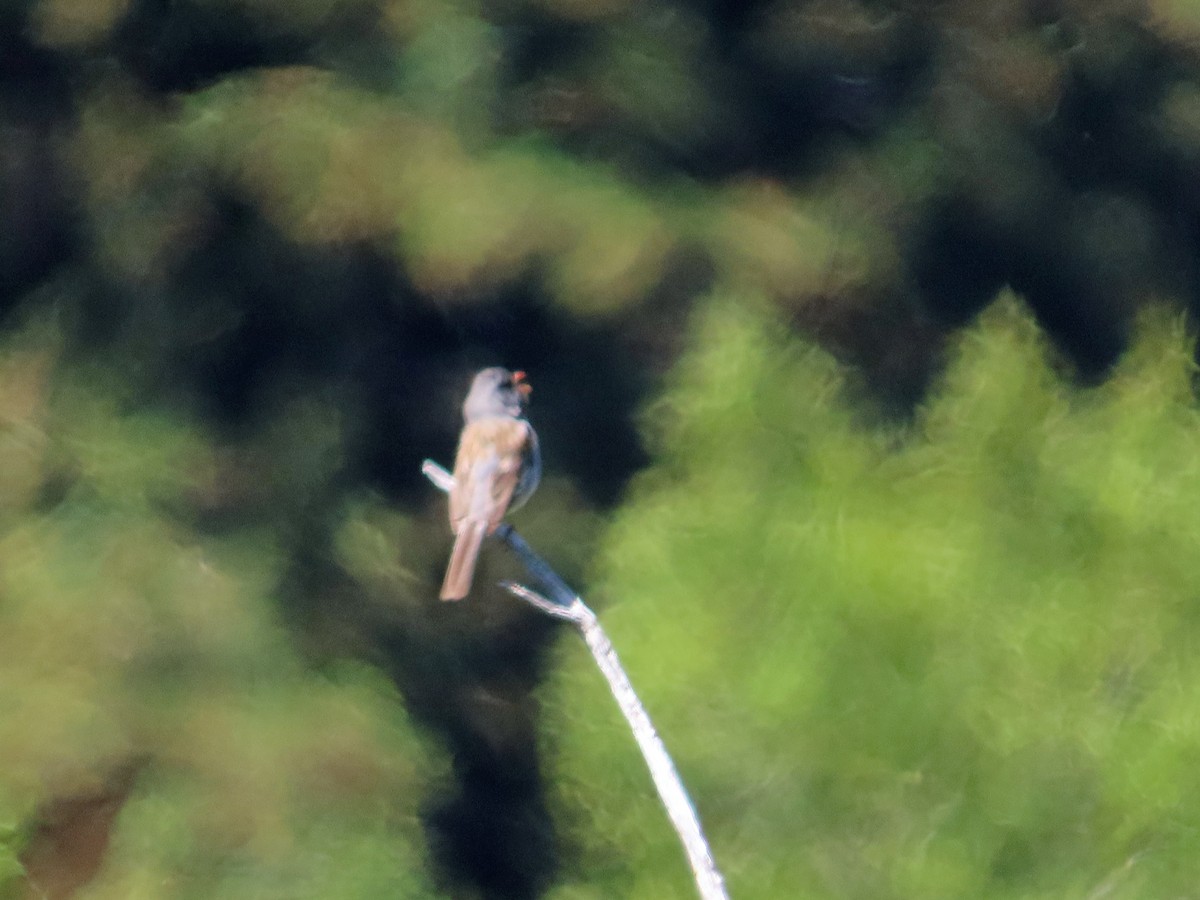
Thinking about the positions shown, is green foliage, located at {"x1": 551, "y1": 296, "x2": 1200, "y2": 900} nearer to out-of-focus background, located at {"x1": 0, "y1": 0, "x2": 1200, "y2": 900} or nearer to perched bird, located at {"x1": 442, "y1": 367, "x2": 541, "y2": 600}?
out-of-focus background, located at {"x1": 0, "y1": 0, "x2": 1200, "y2": 900}

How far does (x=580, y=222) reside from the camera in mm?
5102

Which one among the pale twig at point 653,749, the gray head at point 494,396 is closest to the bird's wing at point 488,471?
the gray head at point 494,396

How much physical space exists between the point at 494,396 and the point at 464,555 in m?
0.66

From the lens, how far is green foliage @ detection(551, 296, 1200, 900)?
2.96 m

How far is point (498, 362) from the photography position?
17.3 feet

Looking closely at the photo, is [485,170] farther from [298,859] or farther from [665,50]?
[298,859]

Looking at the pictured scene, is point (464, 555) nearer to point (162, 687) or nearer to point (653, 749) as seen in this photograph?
point (653, 749)

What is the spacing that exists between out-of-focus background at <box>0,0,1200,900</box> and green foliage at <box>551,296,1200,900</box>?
0.04ft

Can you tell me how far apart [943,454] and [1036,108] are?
3083 mm

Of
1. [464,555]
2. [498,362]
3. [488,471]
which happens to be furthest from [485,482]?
[498,362]

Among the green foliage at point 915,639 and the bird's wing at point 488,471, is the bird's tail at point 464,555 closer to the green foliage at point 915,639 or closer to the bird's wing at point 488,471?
the bird's wing at point 488,471

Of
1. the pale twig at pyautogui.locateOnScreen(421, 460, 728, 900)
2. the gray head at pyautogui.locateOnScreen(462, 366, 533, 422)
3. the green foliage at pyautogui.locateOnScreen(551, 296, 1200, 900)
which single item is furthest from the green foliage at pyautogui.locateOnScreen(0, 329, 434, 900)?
the pale twig at pyautogui.locateOnScreen(421, 460, 728, 900)

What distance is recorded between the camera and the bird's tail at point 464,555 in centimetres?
→ 315

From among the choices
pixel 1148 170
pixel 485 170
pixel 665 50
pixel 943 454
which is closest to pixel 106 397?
pixel 485 170
